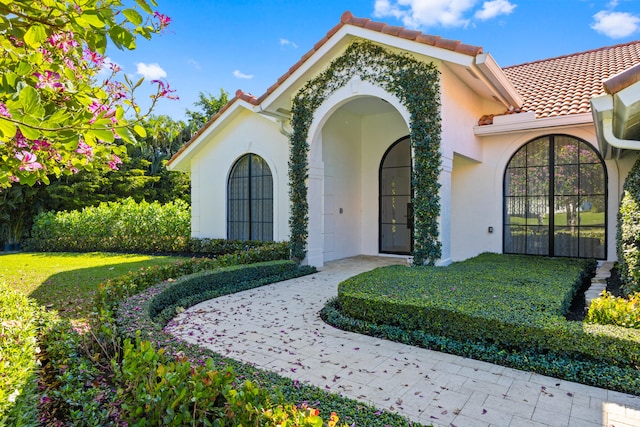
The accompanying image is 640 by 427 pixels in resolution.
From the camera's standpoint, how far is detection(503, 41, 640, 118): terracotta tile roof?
916 centimetres

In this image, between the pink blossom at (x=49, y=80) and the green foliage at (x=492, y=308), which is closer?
the pink blossom at (x=49, y=80)

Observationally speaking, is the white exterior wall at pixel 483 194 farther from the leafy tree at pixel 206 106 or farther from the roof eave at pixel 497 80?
the leafy tree at pixel 206 106

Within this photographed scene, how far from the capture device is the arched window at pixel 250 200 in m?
11.9

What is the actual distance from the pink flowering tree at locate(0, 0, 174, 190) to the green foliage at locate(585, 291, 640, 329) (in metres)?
5.14

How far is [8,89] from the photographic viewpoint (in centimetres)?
213

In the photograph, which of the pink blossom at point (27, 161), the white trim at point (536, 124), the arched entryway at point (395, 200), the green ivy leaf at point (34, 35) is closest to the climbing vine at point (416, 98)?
the white trim at point (536, 124)

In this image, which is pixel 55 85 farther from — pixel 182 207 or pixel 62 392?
pixel 182 207

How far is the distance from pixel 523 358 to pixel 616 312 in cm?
129

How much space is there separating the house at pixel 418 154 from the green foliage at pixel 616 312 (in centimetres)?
249

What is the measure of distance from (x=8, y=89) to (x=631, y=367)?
553 cm

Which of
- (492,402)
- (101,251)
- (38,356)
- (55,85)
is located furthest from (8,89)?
(101,251)

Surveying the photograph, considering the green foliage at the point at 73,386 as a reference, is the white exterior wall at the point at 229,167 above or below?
above

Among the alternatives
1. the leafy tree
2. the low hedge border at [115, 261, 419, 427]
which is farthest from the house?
the leafy tree

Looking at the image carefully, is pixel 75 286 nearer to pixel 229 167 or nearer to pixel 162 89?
pixel 229 167
